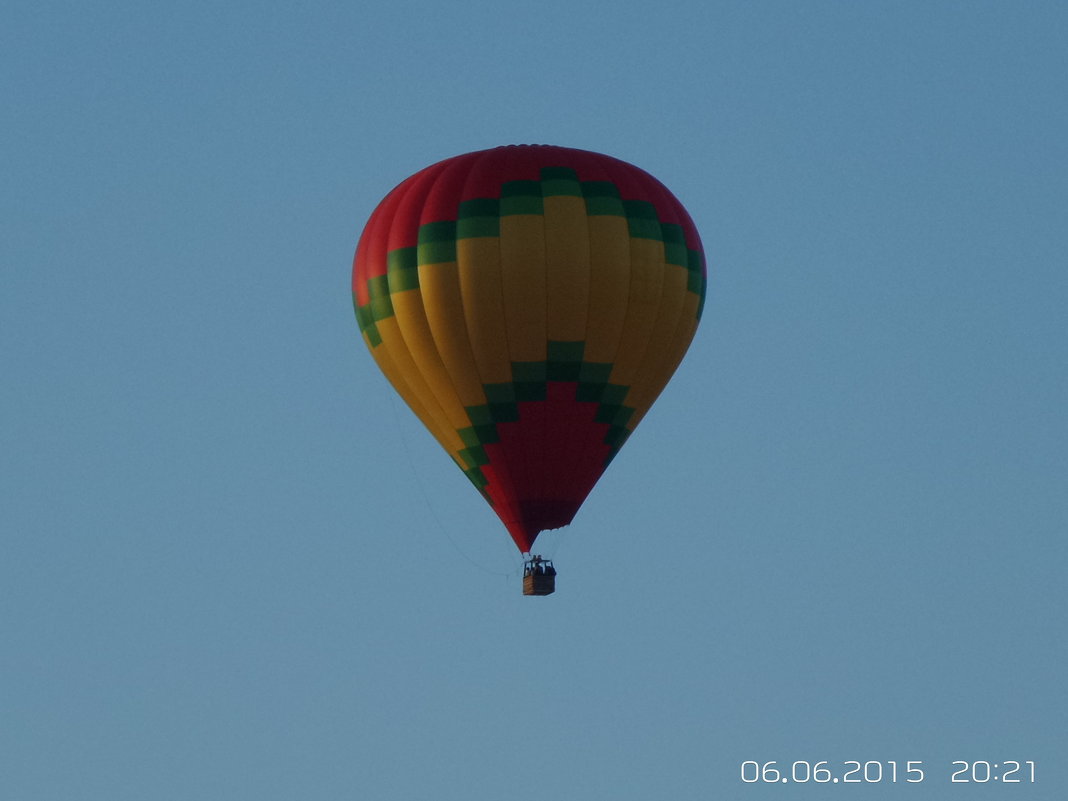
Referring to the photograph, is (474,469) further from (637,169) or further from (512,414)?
(637,169)

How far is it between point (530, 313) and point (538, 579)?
4.49 m

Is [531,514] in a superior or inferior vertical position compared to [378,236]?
inferior

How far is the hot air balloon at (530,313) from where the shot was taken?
2507 inches

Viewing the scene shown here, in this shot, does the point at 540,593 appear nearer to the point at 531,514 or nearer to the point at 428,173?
the point at 531,514

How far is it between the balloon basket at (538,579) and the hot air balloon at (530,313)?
3 centimetres

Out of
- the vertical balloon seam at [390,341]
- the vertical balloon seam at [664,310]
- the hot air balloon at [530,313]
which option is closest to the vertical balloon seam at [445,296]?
the hot air balloon at [530,313]

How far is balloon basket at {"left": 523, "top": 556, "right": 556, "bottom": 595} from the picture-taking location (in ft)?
209

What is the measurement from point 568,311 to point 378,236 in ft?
12.7

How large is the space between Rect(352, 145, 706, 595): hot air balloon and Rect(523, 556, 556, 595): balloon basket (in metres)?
0.03

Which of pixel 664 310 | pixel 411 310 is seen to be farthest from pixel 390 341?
pixel 664 310

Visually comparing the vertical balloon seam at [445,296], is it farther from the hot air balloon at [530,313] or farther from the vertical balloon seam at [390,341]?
the vertical balloon seam at [390,341]

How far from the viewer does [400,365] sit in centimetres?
6469

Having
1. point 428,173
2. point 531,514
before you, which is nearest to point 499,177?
point 428,173

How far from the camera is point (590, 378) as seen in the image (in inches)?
2520
